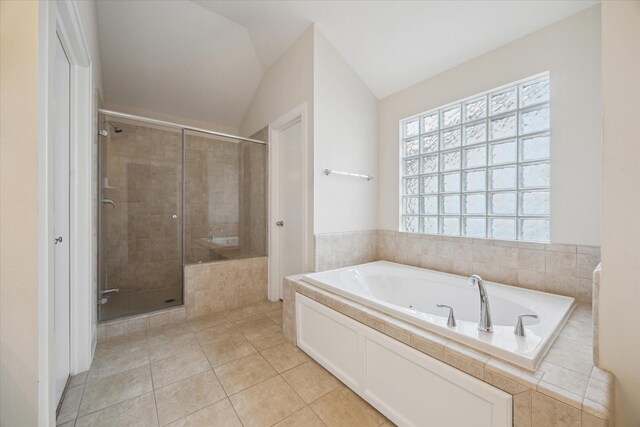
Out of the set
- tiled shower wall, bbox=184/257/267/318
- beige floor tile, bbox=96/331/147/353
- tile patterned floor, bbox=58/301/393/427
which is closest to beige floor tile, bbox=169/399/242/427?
tile patterned floor, bbox=58/301/393/427

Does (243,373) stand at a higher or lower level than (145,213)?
lower

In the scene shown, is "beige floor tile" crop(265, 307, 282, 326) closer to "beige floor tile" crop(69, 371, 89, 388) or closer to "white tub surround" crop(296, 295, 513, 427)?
"white tub surround" crop(296, 295, 513, 427)

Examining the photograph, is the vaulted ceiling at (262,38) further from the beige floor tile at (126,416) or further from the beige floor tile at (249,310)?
the beige floor tile at (126,416)

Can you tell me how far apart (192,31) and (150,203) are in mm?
1844

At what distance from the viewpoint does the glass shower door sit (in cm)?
253

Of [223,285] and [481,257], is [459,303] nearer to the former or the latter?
[481,257]

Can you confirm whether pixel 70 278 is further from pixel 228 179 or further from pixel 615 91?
pixel 615 91

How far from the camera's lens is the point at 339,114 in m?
2.43

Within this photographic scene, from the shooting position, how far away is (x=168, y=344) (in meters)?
1.98

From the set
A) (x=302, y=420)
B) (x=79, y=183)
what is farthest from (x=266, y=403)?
(x=79, y=183)

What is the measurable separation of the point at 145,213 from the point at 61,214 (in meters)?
1.36

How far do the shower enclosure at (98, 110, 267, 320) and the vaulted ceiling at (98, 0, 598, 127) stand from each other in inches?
27.1

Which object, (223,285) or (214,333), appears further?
(223,285)

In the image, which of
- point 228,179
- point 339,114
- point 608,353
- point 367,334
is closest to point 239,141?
point 228,179
